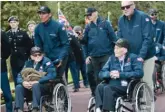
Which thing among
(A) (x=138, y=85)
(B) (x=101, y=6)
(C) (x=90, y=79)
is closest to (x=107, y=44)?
(C) (x=90, y=79)

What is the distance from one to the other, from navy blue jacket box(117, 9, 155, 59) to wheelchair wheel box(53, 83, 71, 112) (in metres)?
1.37

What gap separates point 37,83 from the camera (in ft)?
27.7

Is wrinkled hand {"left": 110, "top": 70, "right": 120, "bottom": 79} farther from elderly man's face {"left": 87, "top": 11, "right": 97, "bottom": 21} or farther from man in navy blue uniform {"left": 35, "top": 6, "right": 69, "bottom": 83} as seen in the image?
elderly man's face {"left": 87, "top": 11, "right": 97, "bottom": 21}

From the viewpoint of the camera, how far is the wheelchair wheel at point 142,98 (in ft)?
25.6

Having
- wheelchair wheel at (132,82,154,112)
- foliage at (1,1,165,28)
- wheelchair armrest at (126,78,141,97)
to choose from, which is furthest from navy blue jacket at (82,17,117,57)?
foliage at (1,1,165,28)

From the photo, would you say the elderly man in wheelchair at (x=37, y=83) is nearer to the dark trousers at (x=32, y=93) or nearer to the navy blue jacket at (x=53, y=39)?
the dark trousers at (x=32, y=93)

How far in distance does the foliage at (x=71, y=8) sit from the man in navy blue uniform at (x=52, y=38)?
52.3 ft

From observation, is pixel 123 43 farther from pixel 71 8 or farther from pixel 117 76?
pixel 71 8

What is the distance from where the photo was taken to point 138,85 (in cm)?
798

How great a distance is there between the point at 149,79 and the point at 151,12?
338 centimetres

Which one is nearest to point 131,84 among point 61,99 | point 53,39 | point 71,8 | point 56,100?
point 56,100

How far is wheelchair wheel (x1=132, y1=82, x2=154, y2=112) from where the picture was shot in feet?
25.6

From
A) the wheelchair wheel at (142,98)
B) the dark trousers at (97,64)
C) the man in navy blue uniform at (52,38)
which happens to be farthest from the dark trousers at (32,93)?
the dark trousers at (97,64)

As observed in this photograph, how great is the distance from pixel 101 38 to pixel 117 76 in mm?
2139
